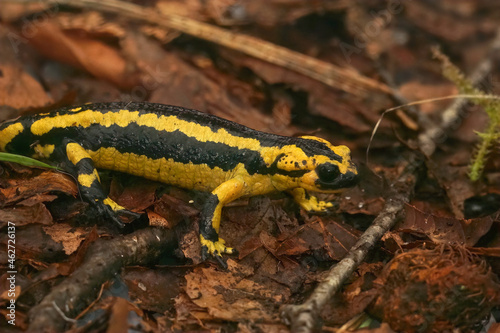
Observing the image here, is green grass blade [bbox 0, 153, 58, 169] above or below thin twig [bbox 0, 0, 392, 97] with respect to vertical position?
below

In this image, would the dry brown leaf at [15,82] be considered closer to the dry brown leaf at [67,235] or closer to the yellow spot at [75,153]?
the yellow spot at [75,153]

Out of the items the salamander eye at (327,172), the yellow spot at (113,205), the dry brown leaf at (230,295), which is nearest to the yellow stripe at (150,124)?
the salamander eye at (327,172)

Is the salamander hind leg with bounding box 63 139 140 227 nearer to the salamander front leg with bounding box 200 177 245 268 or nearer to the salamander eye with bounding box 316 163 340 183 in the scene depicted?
the salamander front leg with bounding box 200 177 245 268

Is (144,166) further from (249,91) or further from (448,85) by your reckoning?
(448,85)

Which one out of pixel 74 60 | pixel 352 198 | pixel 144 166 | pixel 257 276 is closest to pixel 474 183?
pixel 352 198

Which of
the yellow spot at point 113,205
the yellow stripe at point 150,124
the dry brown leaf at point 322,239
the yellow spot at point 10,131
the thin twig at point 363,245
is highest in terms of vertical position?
the yellow stripe at point 150,124

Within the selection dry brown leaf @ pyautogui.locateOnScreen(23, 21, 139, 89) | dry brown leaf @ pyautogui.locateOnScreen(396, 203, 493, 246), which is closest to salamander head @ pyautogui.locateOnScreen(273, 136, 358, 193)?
dry brown leaf @ pyautogui.locateOnScreen(396, 203, 493, 246)
